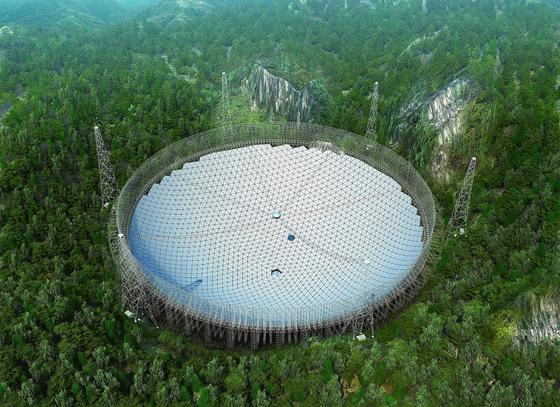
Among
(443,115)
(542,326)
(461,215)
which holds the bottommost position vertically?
(542,326)

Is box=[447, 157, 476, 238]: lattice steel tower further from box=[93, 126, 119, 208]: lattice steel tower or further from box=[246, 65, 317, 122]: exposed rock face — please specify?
box=[93, 126, 119, 208]: lattice steel tower

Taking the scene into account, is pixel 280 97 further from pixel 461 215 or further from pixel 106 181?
pixel 461 215

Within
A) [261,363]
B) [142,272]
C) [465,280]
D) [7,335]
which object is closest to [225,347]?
[261,363]

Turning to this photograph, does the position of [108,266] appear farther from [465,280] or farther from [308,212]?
[465,280]

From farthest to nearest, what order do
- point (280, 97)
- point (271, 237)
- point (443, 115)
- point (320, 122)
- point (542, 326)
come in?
point (280, 97)
point (320, 122)
point (443, 115)
point (271, 237)
point (542, 326)

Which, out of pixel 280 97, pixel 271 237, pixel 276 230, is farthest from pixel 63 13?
pixel 271 237

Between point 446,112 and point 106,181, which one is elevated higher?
point 446,112
